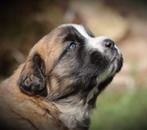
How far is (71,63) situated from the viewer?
237 inches

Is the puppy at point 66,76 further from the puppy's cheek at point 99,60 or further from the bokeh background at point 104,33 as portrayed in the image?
the bokeh background at point 104,33

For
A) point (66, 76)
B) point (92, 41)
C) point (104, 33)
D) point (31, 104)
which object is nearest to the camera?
point (31, 104)

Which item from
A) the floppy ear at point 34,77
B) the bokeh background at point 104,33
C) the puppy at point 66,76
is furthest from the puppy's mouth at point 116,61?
the bokeh background at point 104,33

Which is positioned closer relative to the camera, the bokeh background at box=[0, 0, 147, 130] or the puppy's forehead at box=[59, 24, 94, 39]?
the puppy's forehead at box=[59, 24, 94, 39]

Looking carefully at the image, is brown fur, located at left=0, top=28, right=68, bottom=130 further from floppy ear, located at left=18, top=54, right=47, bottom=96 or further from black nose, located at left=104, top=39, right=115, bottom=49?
black nose, located at left=104, top=39, right=115, bottom=49

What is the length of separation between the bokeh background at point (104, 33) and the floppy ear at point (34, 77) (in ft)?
7.24

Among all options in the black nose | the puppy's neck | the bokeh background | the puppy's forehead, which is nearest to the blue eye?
the puppy's forehead

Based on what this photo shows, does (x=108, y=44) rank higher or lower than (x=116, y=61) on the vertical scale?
higher

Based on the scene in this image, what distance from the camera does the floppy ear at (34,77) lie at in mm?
5723

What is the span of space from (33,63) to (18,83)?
0.25m

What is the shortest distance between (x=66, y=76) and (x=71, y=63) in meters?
0.11

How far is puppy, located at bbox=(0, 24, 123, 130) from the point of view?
19.0ft

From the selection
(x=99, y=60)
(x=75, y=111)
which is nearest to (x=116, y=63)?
(x=99, y=60)

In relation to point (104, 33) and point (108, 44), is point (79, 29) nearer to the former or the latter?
point (108, 44)
